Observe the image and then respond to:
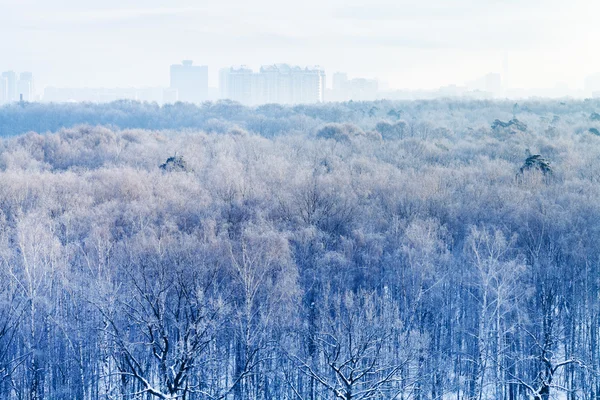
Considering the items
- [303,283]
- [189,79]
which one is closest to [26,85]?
[189,79]

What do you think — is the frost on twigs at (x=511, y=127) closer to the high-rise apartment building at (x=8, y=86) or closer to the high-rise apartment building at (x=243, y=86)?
the high-rise apartment building at (x=243, y=86)

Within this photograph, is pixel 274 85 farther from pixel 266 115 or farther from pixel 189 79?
pixel 266 115

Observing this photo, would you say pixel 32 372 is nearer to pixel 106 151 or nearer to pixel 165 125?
pixel 106 151

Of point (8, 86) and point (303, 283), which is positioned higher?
point (8, 86)

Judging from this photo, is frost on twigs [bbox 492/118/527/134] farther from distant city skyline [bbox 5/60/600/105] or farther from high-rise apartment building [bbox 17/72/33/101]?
high-rise apartment building [bbox 17/72/33/101]

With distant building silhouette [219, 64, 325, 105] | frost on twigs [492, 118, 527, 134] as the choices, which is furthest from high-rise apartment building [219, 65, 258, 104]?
frost on twigs [492, 118, 527, 134]

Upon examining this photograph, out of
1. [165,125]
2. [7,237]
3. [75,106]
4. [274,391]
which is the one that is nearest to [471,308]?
[274,391]
